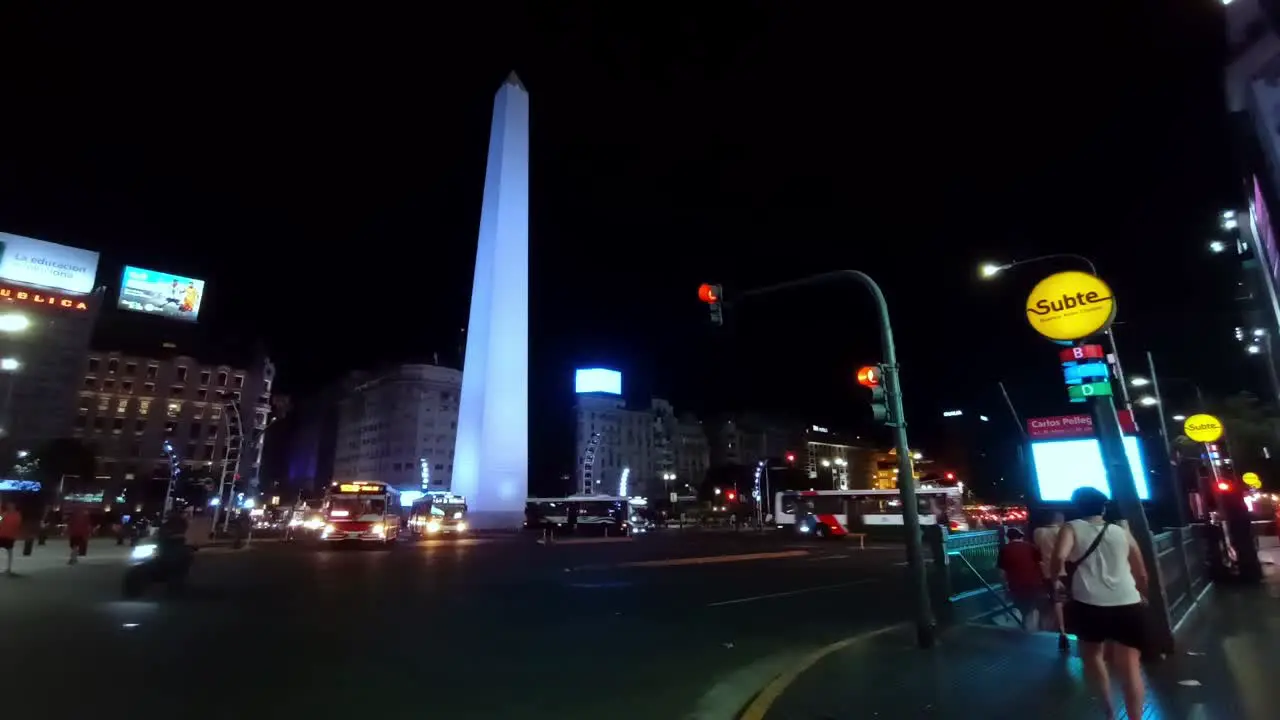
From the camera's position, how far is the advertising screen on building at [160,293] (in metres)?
68.6

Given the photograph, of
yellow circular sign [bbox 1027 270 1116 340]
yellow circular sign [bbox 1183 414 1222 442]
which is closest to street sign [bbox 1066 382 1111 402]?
yellow circular sign [bbox 1027 270 1116 340]

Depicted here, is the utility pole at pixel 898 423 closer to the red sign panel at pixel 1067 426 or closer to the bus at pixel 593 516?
the red sign panel at pixel 1067 426

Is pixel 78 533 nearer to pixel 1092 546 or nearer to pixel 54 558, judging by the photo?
pixel 54 558

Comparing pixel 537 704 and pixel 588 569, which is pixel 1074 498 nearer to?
pixel 537 704

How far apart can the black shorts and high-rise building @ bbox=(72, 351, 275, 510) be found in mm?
89960

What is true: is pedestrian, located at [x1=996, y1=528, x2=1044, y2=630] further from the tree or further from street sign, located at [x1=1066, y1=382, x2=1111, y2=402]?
the tree

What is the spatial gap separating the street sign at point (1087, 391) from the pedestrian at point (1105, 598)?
147 inches

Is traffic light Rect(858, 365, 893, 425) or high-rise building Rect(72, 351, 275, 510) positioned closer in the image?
traffic light Rect(858, 365, 893, 425)

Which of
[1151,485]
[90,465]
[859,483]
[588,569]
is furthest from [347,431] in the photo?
[1151,485]

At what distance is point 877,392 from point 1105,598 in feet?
16.1

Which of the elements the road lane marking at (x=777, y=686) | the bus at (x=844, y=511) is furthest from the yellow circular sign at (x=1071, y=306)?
the bus at (x=844, y=511)

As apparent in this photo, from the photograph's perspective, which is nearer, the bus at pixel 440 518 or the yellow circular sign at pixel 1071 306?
the yellow circular sign at pixel 1071 306

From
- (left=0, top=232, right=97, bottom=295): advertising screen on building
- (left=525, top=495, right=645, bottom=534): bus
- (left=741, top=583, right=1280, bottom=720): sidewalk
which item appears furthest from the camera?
(left=0, top=232, right=97, bottom=295): advertising screen on building

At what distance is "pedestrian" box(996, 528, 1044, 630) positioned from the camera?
9586 millimetres
